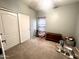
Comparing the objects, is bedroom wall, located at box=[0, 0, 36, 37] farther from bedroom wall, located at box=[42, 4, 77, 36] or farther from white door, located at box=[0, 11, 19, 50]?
bedroom wall, located at box=[42, 4, 77, 36]

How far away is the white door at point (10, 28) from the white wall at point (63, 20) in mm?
2541

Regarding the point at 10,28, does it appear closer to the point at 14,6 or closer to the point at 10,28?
the point at 10,28

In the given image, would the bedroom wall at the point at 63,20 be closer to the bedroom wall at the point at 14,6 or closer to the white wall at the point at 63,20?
the white wall at the point at 63,20

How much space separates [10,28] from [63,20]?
11.2 feet

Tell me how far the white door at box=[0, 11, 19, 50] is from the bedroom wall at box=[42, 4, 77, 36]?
2.53 m

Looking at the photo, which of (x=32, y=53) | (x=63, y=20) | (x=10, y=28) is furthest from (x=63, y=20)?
(x=10, y=28)

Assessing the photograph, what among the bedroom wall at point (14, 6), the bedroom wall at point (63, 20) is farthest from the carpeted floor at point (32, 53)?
the bedroom wall at point (14, 6)

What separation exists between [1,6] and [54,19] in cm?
335

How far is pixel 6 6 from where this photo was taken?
2520 millimetres

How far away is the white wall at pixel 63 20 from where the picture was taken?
340cm

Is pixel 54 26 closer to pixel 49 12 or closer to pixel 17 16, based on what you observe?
pixel 49 12

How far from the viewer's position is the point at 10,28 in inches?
109

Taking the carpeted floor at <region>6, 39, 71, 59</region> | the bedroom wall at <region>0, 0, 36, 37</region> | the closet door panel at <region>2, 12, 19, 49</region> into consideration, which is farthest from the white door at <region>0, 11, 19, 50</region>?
the carpeted floor at <region>6, 39, 71, 59</region>

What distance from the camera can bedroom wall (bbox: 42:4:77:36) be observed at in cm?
340
